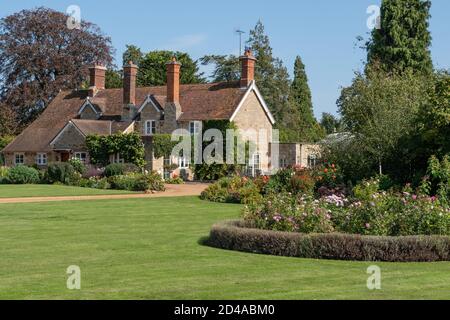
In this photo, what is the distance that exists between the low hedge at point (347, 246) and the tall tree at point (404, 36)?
125ft

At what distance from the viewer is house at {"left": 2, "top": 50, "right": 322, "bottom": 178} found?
49438 mm

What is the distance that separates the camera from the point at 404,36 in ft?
162

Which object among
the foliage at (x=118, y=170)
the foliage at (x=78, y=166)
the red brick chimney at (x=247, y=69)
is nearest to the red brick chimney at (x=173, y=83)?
the red brick chimney at (x=247, y=69)

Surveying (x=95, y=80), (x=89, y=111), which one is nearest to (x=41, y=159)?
(x=89, y=111)

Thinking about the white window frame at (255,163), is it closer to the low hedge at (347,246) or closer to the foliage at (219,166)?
the foliage at (219,166)

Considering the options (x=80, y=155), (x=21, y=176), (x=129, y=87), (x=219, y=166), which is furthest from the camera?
(x=129, y=87)

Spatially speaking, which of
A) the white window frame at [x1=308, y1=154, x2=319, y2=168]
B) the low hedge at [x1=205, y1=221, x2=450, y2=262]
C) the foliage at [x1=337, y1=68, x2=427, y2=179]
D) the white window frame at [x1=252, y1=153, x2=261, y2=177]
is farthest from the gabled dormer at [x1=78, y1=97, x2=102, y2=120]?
the low hedge at [x1=205, y1=221, x2=450, y2=262]

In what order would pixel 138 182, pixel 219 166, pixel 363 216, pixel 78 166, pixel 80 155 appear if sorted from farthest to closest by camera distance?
pixel 80 155 < pixel 219 166 < pixel 78 166 < pixel 138 182 < pixel 363 216

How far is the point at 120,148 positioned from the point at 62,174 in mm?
5783

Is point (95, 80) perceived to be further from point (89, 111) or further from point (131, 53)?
point (131, 53)

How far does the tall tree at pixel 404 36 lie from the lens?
49094 mm

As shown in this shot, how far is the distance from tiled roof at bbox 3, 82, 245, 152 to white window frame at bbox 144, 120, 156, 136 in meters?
1.56

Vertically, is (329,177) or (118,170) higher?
(118,170)
